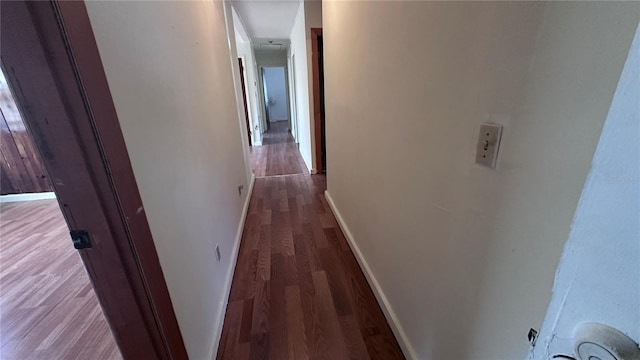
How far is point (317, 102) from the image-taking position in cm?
384

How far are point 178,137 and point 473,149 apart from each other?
115cm

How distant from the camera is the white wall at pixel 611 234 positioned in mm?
261

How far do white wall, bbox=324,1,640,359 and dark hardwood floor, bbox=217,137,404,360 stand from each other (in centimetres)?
20

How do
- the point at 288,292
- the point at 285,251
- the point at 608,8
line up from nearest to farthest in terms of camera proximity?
the point at 608,8
the point at 288,292
the point at 285,251

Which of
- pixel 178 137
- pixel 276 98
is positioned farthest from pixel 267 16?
pixel 276 98

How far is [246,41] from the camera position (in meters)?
5.55

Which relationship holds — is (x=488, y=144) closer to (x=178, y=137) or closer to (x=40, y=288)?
(x=178, y=137)

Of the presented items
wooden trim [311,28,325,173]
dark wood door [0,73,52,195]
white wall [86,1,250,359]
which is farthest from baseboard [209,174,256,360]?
dark wood door [0,73,52,195]

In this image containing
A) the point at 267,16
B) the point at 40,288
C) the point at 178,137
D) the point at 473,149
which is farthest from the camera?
the point at 267,16

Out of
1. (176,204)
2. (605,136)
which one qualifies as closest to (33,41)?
(176,204)

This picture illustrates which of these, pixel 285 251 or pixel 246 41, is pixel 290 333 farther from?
pixel 246 41

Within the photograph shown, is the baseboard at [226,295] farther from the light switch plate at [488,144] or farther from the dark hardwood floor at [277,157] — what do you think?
the dark hardwood floor at [277,157]

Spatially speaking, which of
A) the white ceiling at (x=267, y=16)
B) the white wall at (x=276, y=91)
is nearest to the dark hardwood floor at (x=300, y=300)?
the white ceiling at (x=267, y=16)

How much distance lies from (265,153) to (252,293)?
14.3 ft
